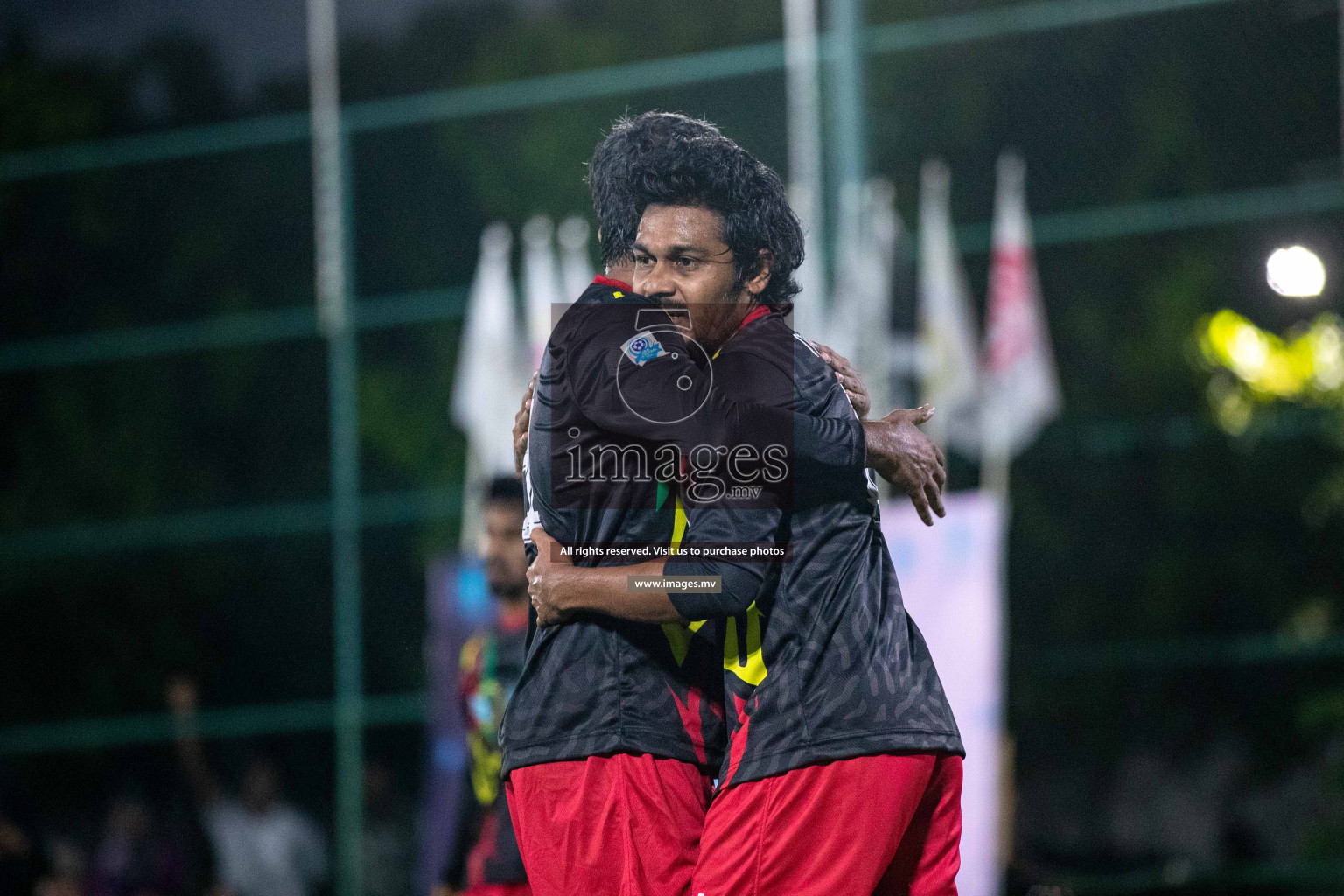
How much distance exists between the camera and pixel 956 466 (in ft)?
32.7

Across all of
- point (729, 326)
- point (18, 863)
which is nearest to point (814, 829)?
point (729, 326)

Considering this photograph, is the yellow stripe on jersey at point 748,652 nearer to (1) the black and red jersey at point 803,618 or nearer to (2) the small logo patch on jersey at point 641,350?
(1) the black and red jersey at point 803,618

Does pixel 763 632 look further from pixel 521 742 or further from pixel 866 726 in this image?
pixel 521 742

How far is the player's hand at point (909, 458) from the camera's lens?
254 centimetres

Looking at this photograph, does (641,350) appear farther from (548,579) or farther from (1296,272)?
(1296,272)

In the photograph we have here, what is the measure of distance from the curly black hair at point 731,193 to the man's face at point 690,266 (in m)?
0.02

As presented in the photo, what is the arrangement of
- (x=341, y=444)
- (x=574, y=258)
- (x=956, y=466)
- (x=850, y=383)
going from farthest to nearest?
(x=956, y=466) → (x=574, y=258) → (x=341, y=444) → (x=850, y=383)

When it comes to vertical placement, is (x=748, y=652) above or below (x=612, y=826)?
above

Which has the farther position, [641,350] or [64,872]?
[64,872]

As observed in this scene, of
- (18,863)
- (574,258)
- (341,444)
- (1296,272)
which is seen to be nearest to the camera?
(1296,272)

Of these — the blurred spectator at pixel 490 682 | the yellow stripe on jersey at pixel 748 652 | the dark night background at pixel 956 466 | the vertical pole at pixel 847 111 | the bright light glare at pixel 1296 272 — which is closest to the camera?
the yellow stripe on jersey at pixel 748 652

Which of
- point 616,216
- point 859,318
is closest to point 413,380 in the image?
point 859,318

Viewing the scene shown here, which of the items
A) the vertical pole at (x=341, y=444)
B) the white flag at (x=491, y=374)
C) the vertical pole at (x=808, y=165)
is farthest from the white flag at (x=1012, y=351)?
the vertical pole at (x=341, y=444)

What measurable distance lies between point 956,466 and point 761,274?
24.9 feet
